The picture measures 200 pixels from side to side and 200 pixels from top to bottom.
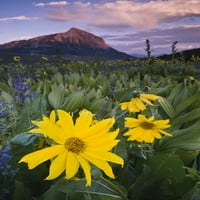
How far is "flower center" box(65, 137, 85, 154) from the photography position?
33.7 inches

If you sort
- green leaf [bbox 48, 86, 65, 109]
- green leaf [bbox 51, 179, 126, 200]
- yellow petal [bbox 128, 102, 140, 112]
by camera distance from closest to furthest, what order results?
green leaf [bbox 51, 179, 126, 200]
yellow petal [bbox 128, 102, 140, 112]
green leaf [bbox 48, 86, 65, 109]

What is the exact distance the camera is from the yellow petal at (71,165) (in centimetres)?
82

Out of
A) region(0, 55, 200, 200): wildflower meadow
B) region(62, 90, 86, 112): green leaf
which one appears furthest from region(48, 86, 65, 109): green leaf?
region(0, 55, 200, 200): wildflower meadow

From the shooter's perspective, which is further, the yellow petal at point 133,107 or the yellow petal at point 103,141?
the yellow petal at point 133,107

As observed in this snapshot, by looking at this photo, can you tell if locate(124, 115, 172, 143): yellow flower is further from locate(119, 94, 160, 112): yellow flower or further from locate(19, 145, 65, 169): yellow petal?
locate(19, 145, 65, 169): yellow petal

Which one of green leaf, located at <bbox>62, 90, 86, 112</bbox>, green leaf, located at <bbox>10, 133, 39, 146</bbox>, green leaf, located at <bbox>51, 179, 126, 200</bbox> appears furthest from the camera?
green leaf, located at <bbox>62, 90, 86, 112</bbox>

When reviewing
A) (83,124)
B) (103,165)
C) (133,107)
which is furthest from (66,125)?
(133,107)

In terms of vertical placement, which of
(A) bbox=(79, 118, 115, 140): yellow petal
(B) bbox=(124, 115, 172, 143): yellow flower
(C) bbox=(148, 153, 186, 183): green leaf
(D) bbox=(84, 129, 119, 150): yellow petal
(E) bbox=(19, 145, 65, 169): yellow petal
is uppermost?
(A) bbox=(79, 118, 115, 140): yellow petal

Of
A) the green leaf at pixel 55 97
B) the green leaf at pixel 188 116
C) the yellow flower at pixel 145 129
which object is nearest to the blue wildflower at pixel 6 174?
the yellow flower at pixel 145 129

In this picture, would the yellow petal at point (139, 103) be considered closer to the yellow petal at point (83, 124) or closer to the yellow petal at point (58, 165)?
the yellow petal at point (83, 124)

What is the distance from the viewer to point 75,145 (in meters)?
0.87

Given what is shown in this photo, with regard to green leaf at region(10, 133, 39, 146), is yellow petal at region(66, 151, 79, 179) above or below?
above

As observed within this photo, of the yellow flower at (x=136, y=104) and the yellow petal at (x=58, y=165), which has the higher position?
the yellow petal at (x=58, y=165)

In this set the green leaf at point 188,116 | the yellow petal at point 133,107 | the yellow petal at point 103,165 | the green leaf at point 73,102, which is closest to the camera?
the yellow petal at point 103,165
